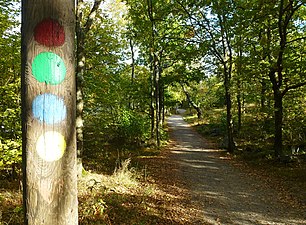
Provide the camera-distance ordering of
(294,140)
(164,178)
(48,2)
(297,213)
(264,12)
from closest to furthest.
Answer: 1. (48,2)
2. (297,213)
3. (164,178)
4. (264,12)
5. (294,140)

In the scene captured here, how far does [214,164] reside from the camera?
11.6 metres

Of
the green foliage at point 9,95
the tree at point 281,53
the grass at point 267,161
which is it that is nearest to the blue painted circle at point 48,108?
the green foliage at point 9,95

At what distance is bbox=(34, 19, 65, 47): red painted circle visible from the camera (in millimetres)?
1429

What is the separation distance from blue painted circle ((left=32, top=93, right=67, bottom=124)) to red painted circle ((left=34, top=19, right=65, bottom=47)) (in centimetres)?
30

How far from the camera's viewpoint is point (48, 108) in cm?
146

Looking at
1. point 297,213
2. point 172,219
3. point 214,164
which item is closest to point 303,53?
point 214,164

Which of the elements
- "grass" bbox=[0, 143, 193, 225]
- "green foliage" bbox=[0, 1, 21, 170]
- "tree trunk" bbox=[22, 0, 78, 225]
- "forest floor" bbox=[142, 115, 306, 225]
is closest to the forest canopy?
"green foliage" bbox=[0, 1, 21, 170]

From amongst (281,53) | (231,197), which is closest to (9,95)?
(231,197)

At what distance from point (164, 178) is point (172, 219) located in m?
3.61

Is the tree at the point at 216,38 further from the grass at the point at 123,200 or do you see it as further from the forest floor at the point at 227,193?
the grass at the point at 123,200

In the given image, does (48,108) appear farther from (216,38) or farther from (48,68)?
(216,38)

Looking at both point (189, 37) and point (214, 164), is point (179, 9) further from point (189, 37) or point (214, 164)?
point (214, 164)

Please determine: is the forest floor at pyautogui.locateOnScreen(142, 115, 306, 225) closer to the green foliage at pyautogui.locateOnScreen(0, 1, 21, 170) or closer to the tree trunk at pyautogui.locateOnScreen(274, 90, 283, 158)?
the tree trunk at pyautogui.locateOnScreen(274, 90, 283, 158)

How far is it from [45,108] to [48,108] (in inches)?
0.6
